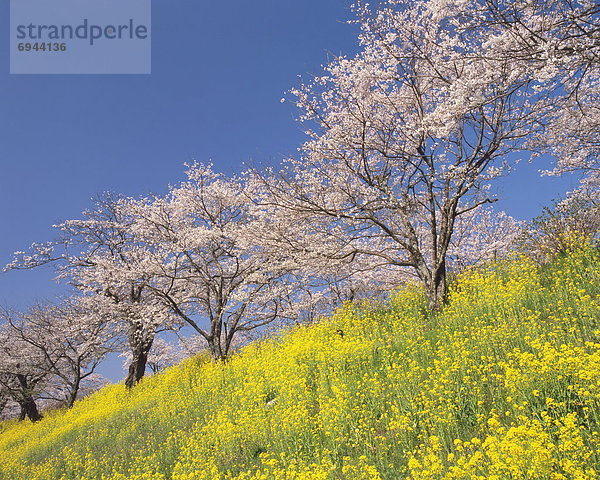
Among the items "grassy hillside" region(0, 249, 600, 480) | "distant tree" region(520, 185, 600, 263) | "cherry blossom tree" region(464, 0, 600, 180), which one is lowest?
"grassy hillside" region(0, 249, 600, 480)

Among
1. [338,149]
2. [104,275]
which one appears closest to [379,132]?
[338,149]

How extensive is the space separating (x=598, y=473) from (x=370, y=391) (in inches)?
129

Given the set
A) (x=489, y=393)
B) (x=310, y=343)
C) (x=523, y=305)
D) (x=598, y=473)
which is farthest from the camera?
(x=310, y=343)

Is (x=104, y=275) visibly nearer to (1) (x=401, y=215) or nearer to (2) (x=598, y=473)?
(1) (x=401, y=215)

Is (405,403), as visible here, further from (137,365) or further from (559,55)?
(137,365)

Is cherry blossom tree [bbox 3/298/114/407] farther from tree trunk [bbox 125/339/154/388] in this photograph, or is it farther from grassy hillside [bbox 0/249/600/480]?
grassy hillside [bbox 0/249/600/480]

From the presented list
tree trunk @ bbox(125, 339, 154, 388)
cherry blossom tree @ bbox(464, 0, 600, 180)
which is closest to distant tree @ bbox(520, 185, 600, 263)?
cherry blossom tree @ bbox(464, 0, 600, 180)

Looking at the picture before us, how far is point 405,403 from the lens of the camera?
5203mm

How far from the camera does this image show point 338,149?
1166cm

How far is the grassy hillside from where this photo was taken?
3607 millimetres

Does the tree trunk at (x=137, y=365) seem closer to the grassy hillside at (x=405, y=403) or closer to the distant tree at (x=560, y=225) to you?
the grassy hillside at (x=405, y=403)

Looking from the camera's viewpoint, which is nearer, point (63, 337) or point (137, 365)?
point (137, 365)

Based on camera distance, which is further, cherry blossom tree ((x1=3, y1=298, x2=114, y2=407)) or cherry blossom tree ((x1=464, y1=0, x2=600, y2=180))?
cherry blossom tree ((x1=3, y1=298, x2=114, y2=407))

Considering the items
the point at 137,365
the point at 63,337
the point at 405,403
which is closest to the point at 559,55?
the point at 405,403
